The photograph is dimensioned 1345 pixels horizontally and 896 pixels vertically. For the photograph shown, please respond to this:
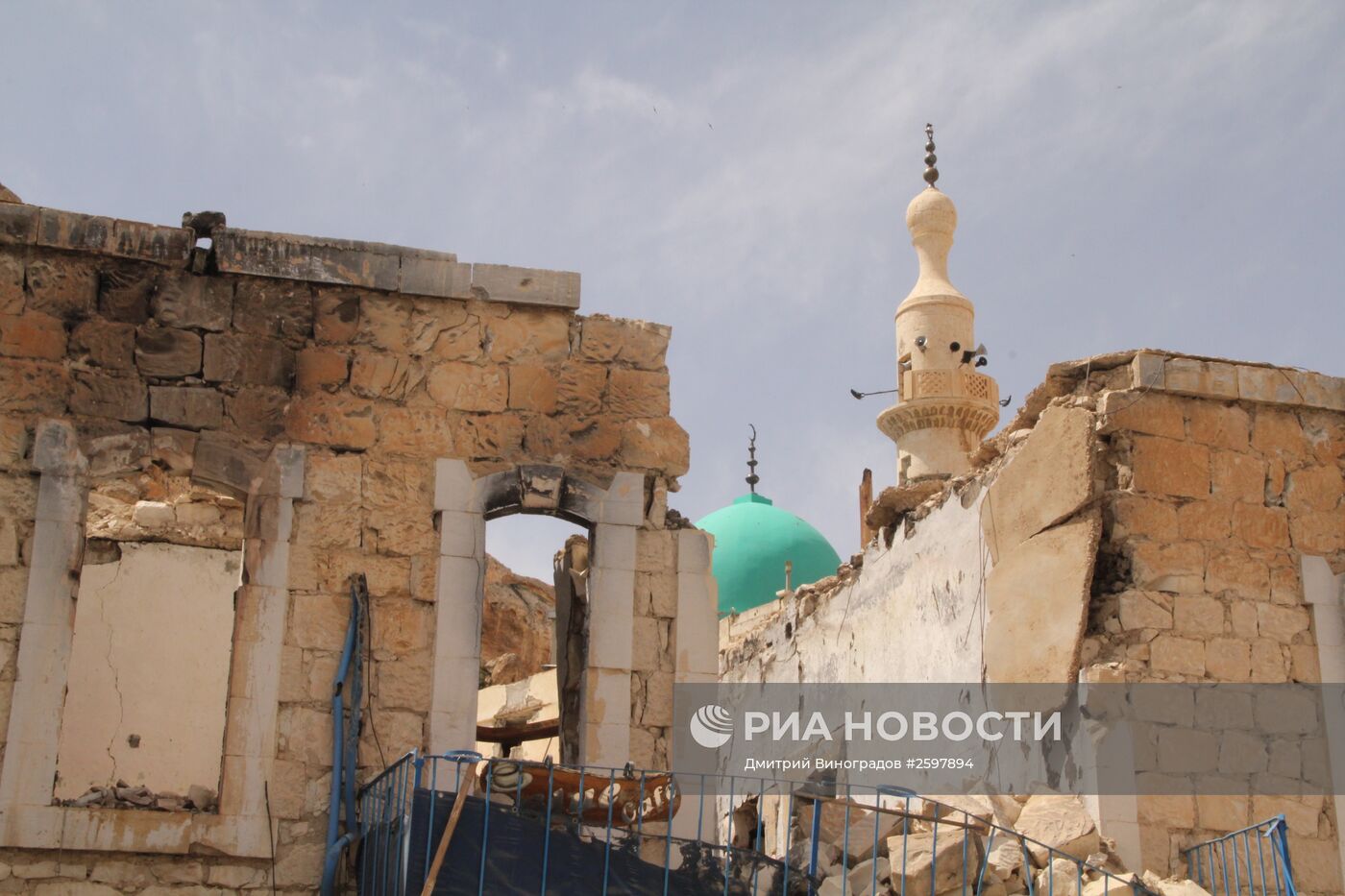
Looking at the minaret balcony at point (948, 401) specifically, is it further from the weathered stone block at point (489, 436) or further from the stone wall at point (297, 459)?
the weathered stone block at point (489, 436)

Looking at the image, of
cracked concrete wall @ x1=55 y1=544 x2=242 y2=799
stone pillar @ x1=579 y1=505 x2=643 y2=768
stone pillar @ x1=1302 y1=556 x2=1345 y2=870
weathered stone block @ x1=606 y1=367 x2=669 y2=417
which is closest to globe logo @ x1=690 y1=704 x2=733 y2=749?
stone pillar @ x1=579 y1=505 x2=643 y2=768

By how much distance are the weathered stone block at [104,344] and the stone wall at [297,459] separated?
14 millimetres

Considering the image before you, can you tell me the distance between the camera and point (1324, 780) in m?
10.1

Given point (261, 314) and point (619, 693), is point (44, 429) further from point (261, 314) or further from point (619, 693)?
point (619, 693)

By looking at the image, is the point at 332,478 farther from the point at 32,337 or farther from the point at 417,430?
the point at 32,337

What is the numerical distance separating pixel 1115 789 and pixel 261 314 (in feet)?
17.7

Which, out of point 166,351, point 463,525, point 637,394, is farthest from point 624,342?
point 166,351

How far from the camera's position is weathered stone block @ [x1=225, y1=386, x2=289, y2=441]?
9.46 metres

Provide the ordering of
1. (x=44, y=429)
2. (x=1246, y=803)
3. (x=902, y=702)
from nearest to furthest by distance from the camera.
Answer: (x=44, y=429) → (x=1246, y=803) → (x=902, y=702)

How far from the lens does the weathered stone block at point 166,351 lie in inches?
372

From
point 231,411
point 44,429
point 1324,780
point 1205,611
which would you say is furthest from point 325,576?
point 1324,780

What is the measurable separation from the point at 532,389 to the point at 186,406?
189 centimetres

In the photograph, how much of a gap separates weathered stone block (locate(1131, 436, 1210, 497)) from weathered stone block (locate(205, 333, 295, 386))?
4.88 metres

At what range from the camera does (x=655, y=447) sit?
993 cm
